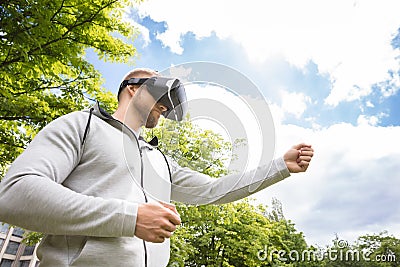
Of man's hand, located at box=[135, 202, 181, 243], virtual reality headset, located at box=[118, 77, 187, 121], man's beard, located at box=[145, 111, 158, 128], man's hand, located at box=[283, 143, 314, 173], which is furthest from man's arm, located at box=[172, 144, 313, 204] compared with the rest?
man's hand, located at box=[135, 202, 181, 243]

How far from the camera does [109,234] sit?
899 mm

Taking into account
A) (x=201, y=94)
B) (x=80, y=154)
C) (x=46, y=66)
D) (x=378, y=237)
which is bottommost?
(x=80, y=154)

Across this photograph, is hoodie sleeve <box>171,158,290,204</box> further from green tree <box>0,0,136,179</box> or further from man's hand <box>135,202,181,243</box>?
green tree <box>0,0,136,179</box>

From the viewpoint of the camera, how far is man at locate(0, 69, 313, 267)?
88cm

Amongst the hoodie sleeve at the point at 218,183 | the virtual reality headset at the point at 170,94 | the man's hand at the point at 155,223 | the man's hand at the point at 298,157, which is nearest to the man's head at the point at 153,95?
the virtual reality headset at the point at 170,94

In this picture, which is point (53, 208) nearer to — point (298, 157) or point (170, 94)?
point (170, 94)

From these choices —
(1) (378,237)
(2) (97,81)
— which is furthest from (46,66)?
(1) (378,237)

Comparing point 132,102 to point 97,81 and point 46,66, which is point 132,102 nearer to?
point 46,66

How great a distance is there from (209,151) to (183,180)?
0.24m

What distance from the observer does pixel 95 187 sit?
1093 millimetres

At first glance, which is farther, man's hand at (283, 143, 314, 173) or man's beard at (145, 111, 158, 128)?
man's hand at (283, 143, 314, 173)

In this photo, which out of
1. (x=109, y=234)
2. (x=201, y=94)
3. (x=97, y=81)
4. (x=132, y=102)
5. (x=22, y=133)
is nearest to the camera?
(x=109, y=234)

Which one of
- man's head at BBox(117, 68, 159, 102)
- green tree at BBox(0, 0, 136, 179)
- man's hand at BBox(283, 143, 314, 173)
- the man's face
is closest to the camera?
the man's face

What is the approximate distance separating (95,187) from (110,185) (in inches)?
2.1
